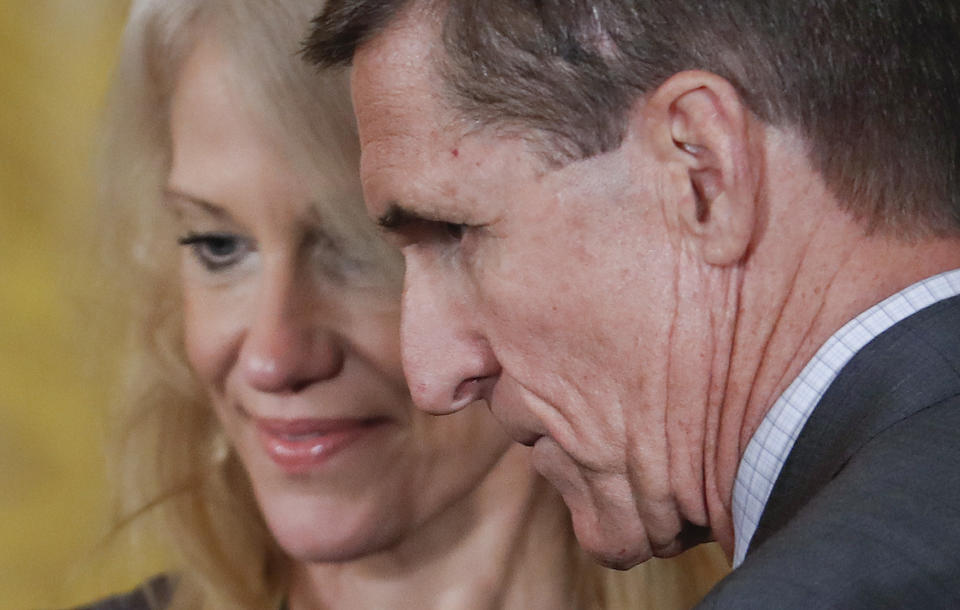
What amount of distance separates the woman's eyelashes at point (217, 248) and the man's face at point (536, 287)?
33 centimetres

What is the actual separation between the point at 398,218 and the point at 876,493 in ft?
1.09

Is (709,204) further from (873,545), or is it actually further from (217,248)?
(217,248)

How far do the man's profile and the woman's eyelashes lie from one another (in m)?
0.38

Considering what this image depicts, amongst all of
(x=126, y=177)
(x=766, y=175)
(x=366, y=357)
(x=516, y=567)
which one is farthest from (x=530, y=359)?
(x=126, y=177)

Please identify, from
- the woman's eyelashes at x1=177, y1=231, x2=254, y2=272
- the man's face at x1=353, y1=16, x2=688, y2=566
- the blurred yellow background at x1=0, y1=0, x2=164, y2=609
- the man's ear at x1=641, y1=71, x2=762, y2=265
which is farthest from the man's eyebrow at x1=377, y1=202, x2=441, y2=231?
the blurred yellow background at x1=0, y1=0, x2=164, y2=609

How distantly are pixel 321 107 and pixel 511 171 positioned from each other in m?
0.43

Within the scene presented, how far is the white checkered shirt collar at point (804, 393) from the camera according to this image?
2.04 feet

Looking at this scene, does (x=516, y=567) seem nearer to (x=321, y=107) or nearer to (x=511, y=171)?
(x=321, y=107)

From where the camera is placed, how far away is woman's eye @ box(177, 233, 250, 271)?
1.10 m

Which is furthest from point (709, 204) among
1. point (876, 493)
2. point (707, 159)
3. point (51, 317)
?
point (51, 317)

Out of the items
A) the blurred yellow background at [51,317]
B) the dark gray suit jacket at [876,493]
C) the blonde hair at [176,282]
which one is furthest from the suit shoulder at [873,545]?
the blurred yellow background at [51,317]

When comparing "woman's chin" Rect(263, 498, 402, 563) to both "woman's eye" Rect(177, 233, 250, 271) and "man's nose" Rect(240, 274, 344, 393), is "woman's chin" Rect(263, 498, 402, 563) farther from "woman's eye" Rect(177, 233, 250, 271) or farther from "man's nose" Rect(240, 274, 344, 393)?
"woman's eye" Rect(177, 233, 250, 271)

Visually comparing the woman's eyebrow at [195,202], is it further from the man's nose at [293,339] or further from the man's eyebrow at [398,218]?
the man's eyebrow at [398,218]

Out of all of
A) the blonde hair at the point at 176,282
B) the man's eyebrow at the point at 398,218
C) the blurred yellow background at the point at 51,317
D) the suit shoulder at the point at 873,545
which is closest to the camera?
the suit shoulder at the point at 873,545
